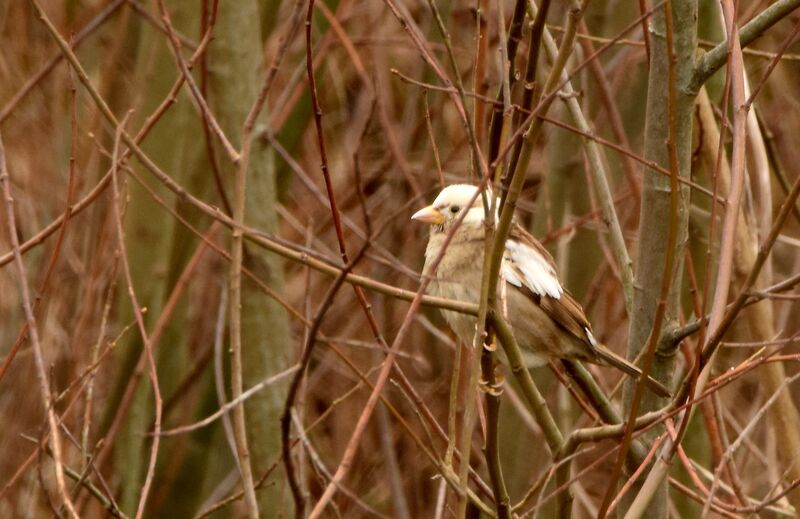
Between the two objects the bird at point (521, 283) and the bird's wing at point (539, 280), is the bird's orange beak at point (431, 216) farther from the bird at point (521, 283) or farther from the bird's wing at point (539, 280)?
the bird's wing at point (539, 280)

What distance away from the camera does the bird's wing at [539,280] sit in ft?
13.9

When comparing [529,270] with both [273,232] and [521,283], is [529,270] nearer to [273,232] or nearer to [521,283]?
[521,283]

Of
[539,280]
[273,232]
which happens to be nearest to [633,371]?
[539,280]

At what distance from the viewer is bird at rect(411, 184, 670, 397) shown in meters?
4.13

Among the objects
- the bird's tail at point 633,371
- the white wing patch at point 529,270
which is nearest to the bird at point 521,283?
the white wing patch at point 529,270

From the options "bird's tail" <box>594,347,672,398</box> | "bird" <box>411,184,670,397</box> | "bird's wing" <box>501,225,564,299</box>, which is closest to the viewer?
"bird's tail" <box>594,347,672,398</box>

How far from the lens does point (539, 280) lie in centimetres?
429

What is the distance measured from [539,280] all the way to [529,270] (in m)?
0.06

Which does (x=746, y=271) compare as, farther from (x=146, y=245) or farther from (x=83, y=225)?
(x=83, y=225)

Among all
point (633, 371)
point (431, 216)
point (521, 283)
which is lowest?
point (633, 371)

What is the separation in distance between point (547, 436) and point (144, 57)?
3262mm

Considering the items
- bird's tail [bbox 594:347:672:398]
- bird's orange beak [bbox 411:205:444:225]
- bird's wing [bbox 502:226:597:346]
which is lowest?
bird's tail [bbox 594:347:672:398]

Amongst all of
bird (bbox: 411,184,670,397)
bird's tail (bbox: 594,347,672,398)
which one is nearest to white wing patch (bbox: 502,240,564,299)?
bird (bbox: 411,184,670,397)

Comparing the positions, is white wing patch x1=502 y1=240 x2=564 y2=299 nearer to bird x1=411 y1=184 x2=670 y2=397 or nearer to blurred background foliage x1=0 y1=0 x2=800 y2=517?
bird x1=411 y1=184 x2=670 y2=397
